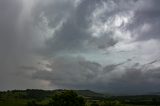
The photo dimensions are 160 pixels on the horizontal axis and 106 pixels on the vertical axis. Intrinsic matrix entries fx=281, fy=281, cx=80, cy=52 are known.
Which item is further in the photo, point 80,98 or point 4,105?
point 4,105

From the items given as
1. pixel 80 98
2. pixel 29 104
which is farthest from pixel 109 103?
pixel 29 104

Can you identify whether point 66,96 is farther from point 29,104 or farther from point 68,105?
point 29,104

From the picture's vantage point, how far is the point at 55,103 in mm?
105688

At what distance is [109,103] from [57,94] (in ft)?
67.5

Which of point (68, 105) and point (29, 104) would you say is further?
point (29, 104)

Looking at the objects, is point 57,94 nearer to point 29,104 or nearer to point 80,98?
point 80,98

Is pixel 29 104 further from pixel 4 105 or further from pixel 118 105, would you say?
pixel 118 105

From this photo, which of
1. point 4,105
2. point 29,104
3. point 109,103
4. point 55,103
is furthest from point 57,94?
point 4,105

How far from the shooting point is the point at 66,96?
106m

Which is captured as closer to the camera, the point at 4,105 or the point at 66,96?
the point at 66,96

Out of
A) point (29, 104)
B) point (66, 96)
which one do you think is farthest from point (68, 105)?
point (29, 104)

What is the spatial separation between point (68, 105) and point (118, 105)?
1888cm

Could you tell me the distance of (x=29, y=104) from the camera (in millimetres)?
159250

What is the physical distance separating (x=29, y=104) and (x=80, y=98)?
196ft
